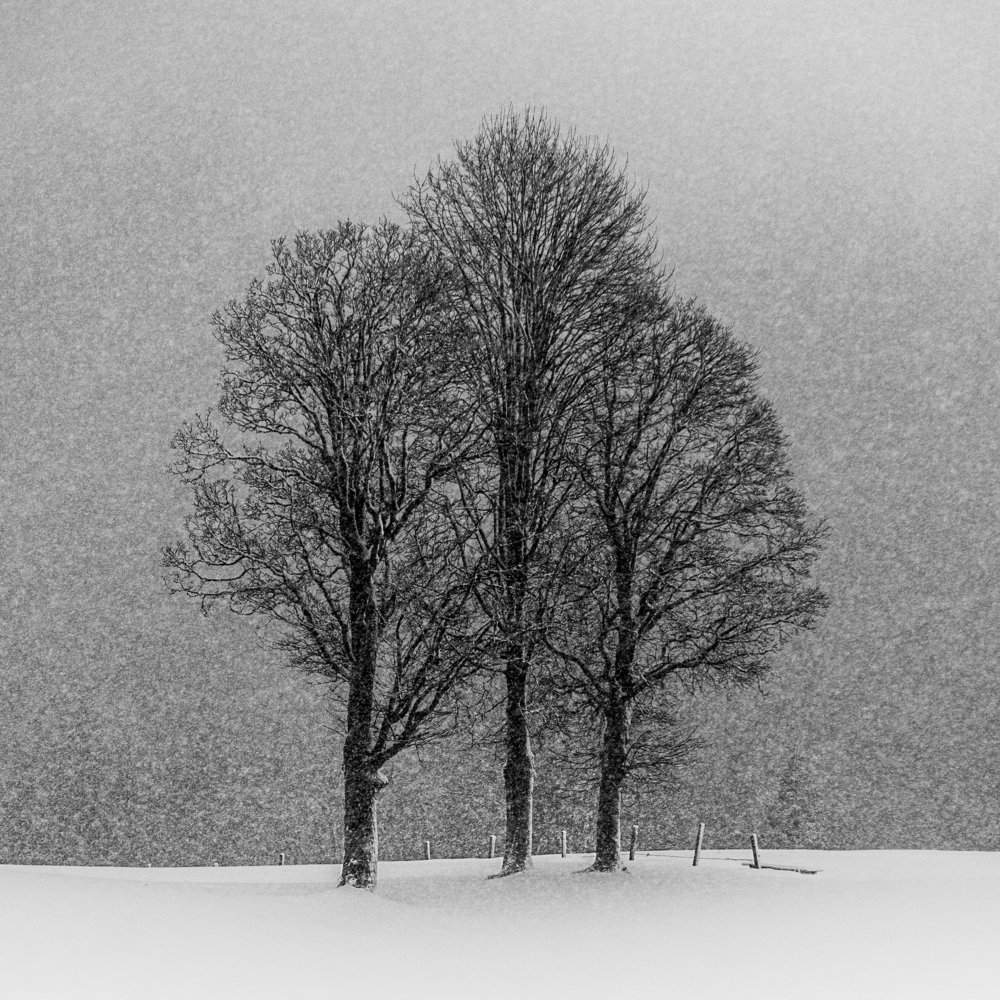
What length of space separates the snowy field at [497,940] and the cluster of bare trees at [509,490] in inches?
146

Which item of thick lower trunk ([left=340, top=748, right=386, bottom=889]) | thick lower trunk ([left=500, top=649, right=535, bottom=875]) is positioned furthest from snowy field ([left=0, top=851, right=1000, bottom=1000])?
thick lower trunk ([left=500, top=649, right=535, bottom=875])

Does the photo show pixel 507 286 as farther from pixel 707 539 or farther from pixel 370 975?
pixel 370 975

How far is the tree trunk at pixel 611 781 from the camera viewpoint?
27.8m

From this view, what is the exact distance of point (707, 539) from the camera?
28.6 m

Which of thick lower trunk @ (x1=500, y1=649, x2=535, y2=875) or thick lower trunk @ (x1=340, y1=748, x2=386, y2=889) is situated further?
thick lower trunk @ (x1=500, y1=649, x2=535, y2=875)

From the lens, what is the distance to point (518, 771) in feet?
85.0

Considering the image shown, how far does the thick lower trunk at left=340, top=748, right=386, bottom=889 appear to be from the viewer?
22.4 metres

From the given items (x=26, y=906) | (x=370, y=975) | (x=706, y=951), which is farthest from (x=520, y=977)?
(x=26, y=906)

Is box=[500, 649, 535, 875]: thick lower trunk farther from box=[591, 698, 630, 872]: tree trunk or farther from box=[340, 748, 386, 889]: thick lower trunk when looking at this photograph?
box=[340, 748, 386, 889]: thick lower trunk

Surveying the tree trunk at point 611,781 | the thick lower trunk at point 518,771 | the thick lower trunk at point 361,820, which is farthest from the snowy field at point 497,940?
the tree trunk at point 611,781

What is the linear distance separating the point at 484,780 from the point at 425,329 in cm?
3245

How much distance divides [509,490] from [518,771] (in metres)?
6.57

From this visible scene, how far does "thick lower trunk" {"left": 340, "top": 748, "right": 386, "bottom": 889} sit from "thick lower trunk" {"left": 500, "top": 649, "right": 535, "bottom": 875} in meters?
4.26

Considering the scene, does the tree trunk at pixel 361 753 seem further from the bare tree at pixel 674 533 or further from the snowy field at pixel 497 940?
the bare tree at pixel 674 533
